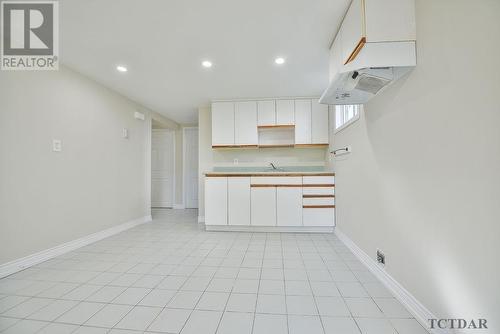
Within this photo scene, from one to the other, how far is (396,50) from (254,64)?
157 cm

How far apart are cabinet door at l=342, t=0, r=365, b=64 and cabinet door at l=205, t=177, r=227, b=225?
2434 millimetres

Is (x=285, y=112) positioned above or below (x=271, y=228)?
above

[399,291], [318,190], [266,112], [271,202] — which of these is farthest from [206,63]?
[399,291]

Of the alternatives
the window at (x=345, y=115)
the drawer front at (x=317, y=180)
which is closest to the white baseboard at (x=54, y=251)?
the drawer front at (x=317, y=180)

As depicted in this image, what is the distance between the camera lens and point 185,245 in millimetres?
2822

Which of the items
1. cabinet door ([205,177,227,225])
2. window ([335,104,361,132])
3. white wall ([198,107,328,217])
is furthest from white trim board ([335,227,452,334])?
white wall ([198,107,328,217])

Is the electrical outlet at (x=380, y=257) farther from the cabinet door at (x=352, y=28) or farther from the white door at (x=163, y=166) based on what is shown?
the white door at (x=163, y=166)

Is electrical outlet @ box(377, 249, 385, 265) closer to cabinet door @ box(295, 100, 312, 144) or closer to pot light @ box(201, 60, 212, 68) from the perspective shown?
cabinet door @ box(295, 100, 312, 144)

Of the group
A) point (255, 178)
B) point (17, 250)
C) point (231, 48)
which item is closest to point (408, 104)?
point (231, 48)

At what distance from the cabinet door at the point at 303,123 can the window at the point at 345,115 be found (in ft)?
1.80

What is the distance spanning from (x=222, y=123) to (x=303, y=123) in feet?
4.71

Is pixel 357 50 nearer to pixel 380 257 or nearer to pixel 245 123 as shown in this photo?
pixel 380 257

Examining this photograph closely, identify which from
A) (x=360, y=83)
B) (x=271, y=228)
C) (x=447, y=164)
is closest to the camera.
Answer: (x=447, y=164)

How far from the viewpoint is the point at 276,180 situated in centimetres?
341
